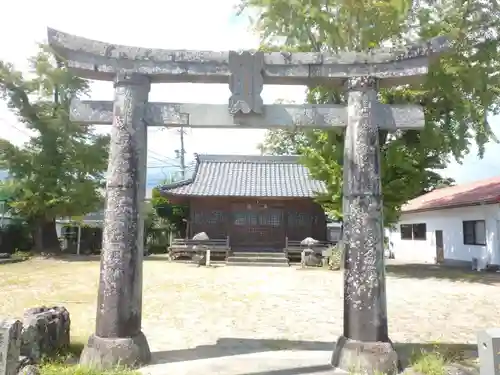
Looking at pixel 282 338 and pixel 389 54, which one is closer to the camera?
pixel 389 54

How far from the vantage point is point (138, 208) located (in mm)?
6031

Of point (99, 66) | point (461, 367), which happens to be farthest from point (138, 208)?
point (461, 367)

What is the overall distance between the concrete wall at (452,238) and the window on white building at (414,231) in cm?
23

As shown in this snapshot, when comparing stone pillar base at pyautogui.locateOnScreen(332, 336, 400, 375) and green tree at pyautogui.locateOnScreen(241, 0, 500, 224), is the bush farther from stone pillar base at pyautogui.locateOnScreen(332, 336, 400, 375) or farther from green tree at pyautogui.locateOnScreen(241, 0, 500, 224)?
stone pillar base at pyautogui.locateOnScreen(332, 336, 400, 375)

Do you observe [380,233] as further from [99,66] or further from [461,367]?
[99,66]

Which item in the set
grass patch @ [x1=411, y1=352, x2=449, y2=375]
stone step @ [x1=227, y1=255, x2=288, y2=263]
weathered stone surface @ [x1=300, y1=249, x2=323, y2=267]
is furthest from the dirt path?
stone step @ [x1=227, y1=255, x2=288, y2=263]

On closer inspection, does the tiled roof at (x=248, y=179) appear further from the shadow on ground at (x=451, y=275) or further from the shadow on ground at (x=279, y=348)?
the shadow on ground at (x=279, y=348)

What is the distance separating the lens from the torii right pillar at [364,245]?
5.57 metres

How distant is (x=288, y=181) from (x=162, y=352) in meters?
21.5

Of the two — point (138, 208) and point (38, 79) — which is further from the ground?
point (38, 79)

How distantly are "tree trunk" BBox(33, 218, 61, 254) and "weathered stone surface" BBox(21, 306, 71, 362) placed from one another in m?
20.9

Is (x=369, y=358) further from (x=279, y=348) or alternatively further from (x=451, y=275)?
(x=451, y=275)

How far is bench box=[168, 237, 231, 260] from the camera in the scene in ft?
78.0

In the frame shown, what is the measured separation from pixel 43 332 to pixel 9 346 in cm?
138
